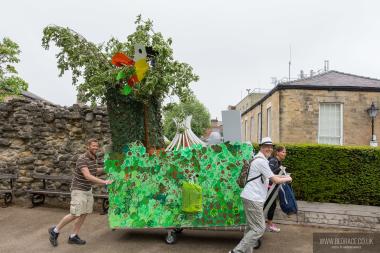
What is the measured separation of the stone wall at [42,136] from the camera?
943 centimetres

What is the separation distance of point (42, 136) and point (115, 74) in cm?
347

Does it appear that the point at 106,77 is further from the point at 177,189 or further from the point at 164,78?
the point at 177,189

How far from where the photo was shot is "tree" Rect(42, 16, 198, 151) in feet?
26.0

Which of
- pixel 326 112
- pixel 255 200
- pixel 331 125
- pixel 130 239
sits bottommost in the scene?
pixel 130 239

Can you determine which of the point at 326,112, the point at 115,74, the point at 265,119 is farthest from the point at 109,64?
the point at 265,119

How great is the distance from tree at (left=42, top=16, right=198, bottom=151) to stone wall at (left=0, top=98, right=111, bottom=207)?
82 centimetres

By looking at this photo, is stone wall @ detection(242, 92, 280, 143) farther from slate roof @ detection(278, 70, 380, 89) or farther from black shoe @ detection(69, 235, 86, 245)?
black shoe @ detection(69, 235, 86, 245)

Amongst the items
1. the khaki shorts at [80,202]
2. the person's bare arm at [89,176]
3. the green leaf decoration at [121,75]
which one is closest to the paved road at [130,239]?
the khaki shorts at [80,202]

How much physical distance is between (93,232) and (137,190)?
160cm

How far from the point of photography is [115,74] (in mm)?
7824

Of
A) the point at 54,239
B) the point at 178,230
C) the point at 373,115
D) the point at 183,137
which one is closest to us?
the point at 54,239

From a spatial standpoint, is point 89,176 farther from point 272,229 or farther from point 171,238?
point 272,229

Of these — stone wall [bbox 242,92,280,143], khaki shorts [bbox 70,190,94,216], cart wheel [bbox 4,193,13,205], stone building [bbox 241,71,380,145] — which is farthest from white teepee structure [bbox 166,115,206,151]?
stone wall [bbox 242,92,280,143]

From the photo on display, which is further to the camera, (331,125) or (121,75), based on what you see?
(331,125)
